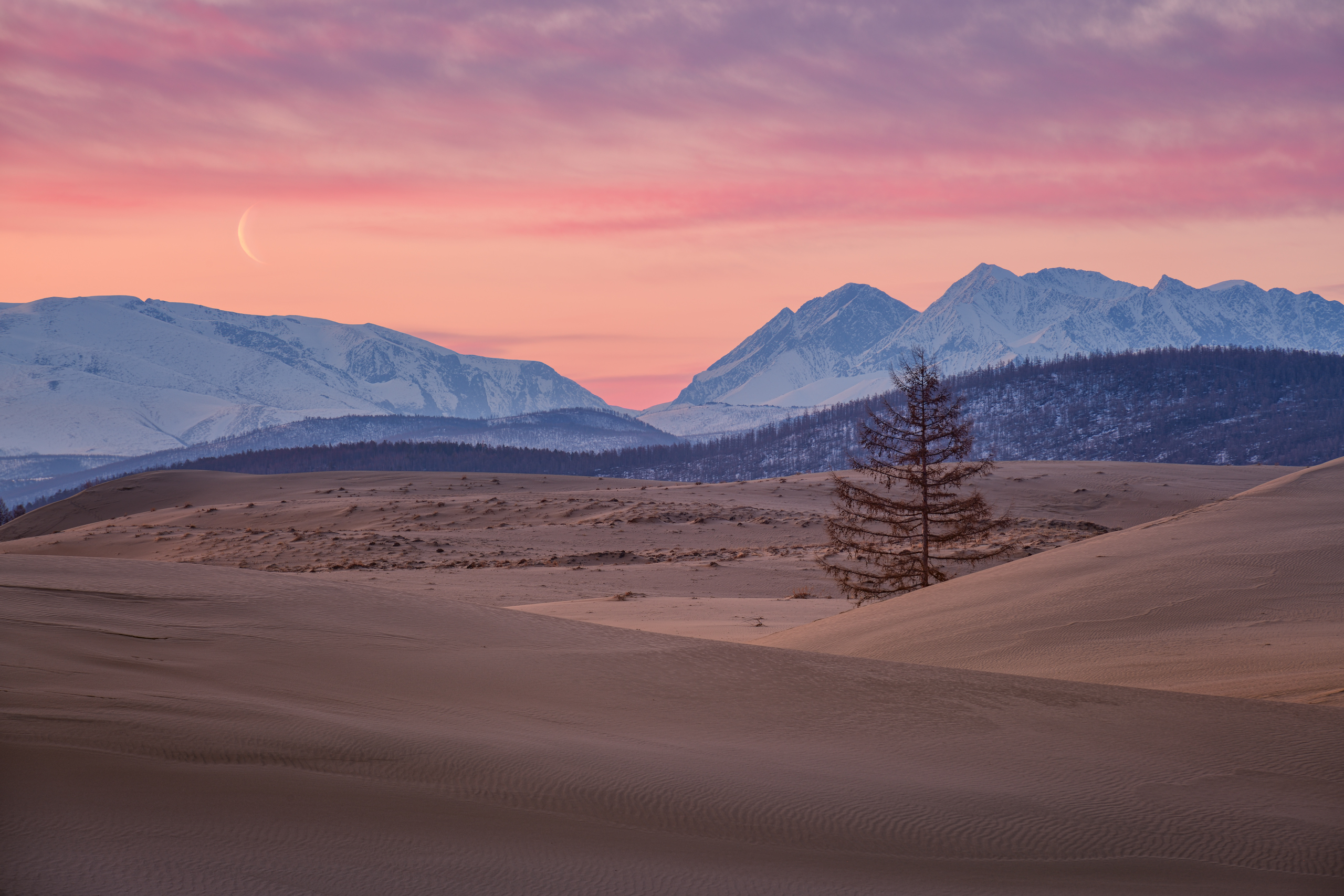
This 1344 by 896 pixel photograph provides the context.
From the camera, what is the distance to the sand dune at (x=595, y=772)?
384 cm

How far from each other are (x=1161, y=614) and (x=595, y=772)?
7218 mm

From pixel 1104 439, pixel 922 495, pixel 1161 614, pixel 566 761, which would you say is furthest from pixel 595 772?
pixel 1104 439

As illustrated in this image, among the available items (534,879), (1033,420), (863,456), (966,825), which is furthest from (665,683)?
(1033,420)

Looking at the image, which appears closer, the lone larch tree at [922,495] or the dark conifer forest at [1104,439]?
the lone larch tree at [922,495]

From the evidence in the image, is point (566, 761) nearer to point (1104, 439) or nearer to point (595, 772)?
point (595, 772)

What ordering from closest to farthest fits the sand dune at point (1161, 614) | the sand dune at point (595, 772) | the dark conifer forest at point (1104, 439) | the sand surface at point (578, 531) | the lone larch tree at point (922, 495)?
the sand dune at point (595, 772), the sand dune at point (1161, 614), the lone larch tree at point (922, 495), the sand surface at point (578, 531), the dark conifer forest at point (1104, 439)

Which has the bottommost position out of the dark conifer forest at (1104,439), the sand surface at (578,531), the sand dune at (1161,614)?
the sand surface at (578,531)

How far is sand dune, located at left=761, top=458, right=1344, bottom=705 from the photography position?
318 inches

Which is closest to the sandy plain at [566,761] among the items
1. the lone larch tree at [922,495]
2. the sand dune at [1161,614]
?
the sand dune at [1161,614]

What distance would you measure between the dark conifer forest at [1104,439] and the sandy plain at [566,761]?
14961cm

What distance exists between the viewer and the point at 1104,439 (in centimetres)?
17688

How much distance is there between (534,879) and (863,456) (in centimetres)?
17328

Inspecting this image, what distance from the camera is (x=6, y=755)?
418 cm

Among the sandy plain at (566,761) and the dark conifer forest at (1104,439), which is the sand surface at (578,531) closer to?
the sandy plain at (566,761)
